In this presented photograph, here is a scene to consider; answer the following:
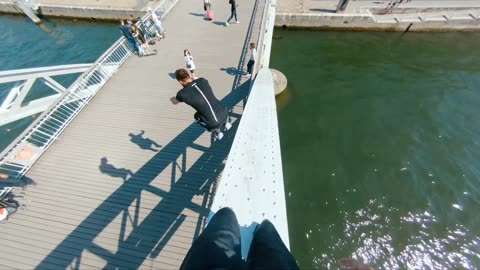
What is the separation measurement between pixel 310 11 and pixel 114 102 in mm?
16984

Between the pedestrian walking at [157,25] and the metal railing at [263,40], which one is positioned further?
the pedestrian walking at [157,25]

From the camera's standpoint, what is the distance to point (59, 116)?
7965mm

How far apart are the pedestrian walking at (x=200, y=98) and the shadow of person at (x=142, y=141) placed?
10.8 feet

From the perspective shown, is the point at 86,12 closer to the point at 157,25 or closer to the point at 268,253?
the point at 157,25

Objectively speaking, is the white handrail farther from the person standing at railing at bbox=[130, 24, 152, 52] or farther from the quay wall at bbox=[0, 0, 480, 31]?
the quay wall at bbox=[0, 0, 480, 31]

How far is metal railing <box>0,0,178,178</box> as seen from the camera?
6.81 m

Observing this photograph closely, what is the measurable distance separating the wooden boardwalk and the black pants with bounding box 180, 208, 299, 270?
3.92m

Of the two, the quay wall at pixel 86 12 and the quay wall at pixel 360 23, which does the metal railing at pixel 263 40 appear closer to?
the quay wall at pixel 360 23

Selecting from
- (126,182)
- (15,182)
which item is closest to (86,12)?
(15,182)

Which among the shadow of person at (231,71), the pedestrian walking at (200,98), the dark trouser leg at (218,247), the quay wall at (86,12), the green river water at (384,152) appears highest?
the dark trouser leg at (218,247)

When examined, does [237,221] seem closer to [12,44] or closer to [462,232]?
[462,232]

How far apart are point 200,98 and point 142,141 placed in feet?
14.0

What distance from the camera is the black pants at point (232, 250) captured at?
1.89 m

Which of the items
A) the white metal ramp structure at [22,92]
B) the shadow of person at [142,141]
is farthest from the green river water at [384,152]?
the white metal ramp structure at [22,92]
